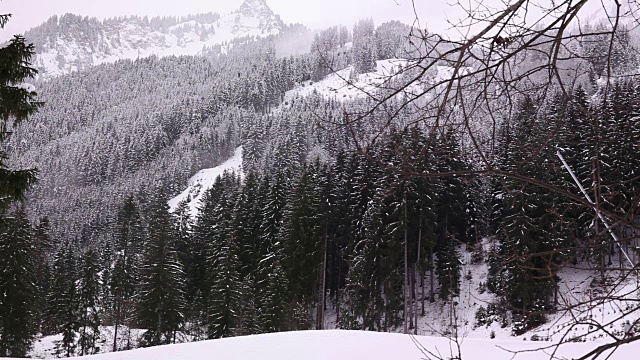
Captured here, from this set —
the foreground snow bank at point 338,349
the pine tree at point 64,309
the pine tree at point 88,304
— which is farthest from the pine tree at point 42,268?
the foreground snow bank at point 338,349

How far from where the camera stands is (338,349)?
7.11m

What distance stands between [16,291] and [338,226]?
17.0m

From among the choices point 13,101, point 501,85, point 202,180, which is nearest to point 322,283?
point 13,101

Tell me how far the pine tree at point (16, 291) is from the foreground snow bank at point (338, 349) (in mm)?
18139

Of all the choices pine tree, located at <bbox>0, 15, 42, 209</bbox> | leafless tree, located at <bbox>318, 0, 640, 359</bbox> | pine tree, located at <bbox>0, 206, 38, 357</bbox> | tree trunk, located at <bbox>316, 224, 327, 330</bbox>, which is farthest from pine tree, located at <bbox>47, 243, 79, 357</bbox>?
leafless tree, located at <bbox>318, 0, 640, 359</bbox>

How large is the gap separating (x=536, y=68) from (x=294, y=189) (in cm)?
2896

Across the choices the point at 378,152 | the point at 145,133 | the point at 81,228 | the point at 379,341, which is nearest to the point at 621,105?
the point at 378,152

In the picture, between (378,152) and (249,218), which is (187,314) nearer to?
(249,218)

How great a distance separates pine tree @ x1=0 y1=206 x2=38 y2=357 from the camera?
21953 millimetres

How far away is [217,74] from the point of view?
17200 cm

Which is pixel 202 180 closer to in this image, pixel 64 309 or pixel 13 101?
pixel 64 309

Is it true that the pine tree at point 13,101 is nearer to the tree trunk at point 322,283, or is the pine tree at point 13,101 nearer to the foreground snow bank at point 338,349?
the foreground snow bank at point 338,349

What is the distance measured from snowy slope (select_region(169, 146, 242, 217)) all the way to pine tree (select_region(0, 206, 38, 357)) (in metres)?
46.6

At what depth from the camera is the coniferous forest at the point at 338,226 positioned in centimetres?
180
